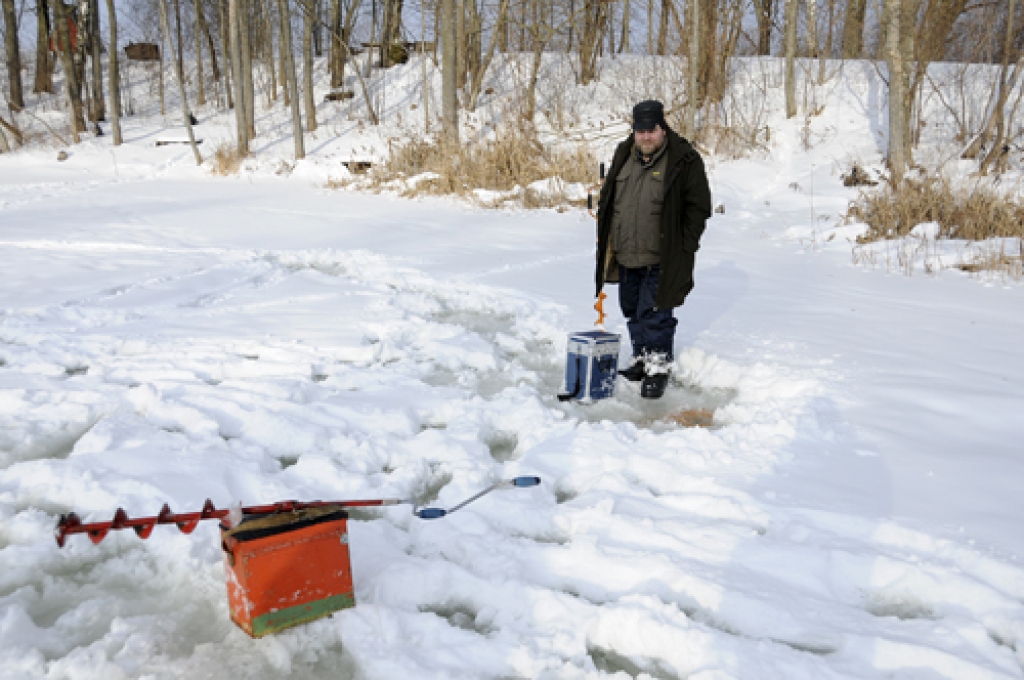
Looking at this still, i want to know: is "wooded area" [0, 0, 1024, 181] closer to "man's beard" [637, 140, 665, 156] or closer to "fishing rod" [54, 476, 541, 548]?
"man's beard" [637, 140, 665, 156]

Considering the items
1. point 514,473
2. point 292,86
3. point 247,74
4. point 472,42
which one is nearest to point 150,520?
point 514,473

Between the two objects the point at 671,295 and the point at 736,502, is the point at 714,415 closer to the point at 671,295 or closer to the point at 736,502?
the point at 671,295

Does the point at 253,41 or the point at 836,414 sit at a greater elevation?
the point at 253,41

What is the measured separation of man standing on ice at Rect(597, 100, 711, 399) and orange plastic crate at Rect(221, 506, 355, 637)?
2607mm

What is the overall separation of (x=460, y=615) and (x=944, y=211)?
26.2 ft

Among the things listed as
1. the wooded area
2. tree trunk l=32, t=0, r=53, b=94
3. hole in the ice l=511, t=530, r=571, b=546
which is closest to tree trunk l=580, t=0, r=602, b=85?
the wooded area

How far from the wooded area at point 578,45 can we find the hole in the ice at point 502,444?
800 centimetres

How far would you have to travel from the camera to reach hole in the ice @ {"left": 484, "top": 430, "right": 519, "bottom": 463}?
3537 millimetres

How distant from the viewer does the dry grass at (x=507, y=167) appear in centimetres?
1224

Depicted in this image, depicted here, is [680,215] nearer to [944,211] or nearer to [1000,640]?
[1000,640]

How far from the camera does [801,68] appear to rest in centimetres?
1914

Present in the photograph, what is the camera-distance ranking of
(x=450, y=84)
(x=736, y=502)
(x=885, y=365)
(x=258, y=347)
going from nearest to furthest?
(x=736, y=502) → (x=885, y=365) → (x=258, y=347) → (x=450, y=84)

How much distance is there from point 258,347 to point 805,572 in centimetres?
364

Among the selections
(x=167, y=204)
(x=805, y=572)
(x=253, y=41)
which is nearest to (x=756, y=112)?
(x=167, y=204)
